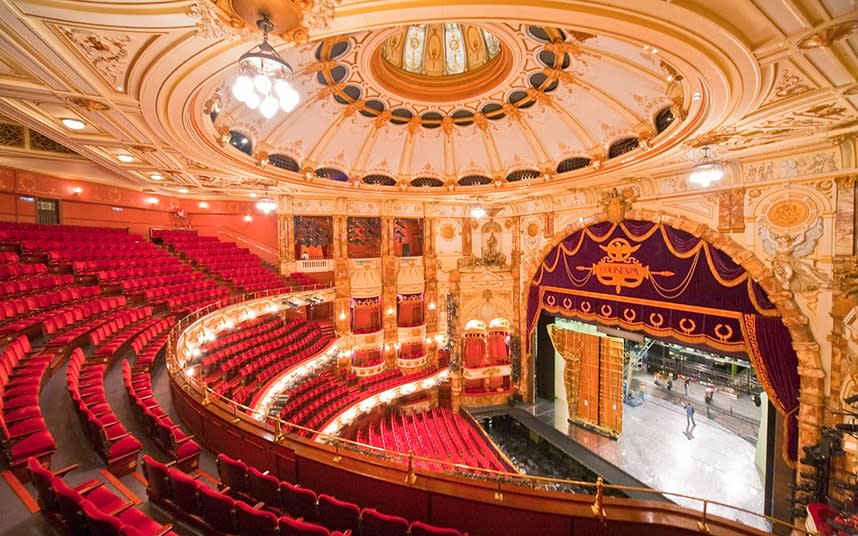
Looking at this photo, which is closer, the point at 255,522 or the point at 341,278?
the point at 255,522

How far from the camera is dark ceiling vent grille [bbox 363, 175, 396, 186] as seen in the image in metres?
12.3

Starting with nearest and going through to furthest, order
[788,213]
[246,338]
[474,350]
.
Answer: [788,213]
[246,338]
[474,350]

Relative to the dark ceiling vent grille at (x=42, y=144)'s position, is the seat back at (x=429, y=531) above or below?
below

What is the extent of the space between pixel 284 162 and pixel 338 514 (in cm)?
975

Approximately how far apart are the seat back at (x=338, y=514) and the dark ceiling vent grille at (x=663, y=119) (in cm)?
914

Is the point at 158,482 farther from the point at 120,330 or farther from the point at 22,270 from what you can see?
the point at 22,270

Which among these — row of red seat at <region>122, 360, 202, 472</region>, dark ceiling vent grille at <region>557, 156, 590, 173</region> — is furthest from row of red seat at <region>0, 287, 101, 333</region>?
dark ceiling vent grille at <region>557, 156, 590, 173</region>

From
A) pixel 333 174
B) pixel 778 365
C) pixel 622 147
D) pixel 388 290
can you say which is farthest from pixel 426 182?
pixel 778 365

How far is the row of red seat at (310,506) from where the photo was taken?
10.7 feet

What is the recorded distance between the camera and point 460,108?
9586 mm

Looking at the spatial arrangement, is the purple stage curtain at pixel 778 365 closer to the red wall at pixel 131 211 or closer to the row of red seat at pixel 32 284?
the row of red seat at pixel 32 284

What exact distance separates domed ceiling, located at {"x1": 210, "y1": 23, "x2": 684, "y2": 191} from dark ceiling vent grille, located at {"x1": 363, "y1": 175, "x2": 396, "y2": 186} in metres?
0.05

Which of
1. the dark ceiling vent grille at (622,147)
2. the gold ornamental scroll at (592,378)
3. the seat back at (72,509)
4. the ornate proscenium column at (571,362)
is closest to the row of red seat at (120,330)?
the seat back at (72,509)

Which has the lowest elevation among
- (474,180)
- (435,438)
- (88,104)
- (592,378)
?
(435,438)
